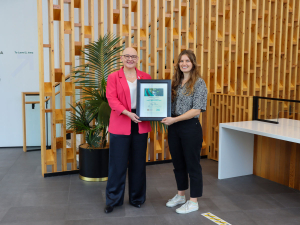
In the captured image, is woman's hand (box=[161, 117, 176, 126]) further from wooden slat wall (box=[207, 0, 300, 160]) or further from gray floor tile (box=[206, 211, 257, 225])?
wooden slat wall (box=[207, 0, 300, 160])

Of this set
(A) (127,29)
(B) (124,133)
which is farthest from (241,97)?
(B) (124,133)

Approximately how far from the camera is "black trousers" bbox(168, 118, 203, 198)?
9.62ft

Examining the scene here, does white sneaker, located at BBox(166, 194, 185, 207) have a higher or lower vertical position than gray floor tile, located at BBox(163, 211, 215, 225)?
higher

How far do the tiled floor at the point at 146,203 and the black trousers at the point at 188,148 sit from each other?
1.18 ft

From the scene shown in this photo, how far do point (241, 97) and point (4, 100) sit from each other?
420 cm

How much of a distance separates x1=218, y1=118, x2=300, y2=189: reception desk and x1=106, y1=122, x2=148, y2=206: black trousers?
1352 mm

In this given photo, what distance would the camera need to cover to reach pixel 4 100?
19.2ft

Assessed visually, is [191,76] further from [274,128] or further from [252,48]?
[252,48]

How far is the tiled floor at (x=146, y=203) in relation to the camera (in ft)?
9.63

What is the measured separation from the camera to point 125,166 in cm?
311

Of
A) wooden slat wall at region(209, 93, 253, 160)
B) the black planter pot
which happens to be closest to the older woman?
the black planter pot

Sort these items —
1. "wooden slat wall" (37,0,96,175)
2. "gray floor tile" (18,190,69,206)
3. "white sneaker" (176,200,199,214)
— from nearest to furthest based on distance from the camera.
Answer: "white sneaker" (176,200,199,214) → "gray floor tile" (18,190,69,206) → "wooden slat wall" (37,0,96,175)

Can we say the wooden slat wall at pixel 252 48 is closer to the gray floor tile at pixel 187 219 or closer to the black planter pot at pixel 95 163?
the black planter pot at pixel 95 163

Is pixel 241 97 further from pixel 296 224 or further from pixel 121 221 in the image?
pixel 121 221
